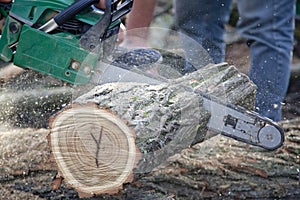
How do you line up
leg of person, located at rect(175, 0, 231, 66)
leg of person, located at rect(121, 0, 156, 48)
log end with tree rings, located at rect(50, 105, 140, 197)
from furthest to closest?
leg of person, located at rect(121, 0, 156, 48)
leg of person, located at rect(175, 0, 231, 66)
log end with tree rings, located at rect(50, 105, 140, 197)

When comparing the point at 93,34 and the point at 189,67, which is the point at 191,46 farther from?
the point at 93,34

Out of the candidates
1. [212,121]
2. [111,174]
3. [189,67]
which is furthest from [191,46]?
[111,174]

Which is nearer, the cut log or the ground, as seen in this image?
the cut log

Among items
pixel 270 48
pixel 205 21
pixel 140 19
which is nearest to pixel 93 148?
pixel 270 48

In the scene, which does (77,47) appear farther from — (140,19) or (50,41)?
(140,19)

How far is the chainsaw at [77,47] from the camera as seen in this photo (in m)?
2.25

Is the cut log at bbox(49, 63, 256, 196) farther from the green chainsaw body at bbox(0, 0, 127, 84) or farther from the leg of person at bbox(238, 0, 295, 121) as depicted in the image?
the leg of person at bbox(238, 0, 295, 121)

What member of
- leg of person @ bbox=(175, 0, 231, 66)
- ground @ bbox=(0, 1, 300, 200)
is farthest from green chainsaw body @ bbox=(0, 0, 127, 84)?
leg of person @ bbox=(175, 0, 231, 66)

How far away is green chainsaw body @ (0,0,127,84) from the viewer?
226 cm

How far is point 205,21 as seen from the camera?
295cm

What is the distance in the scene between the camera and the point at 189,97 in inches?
85.7

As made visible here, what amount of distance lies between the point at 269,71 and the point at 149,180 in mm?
783

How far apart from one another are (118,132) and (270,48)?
3.55ft

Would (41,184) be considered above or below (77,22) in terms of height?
below
